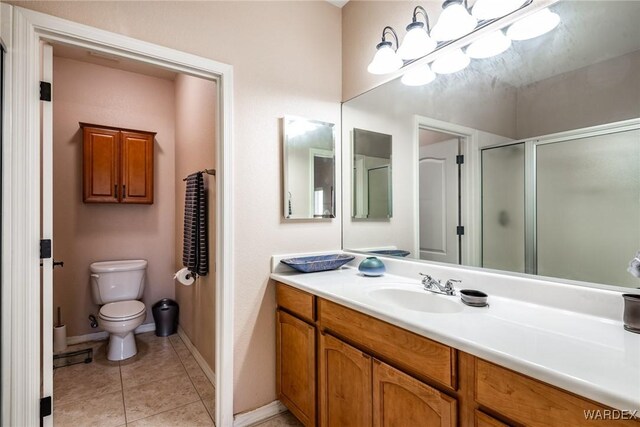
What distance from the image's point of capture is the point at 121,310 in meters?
2.57

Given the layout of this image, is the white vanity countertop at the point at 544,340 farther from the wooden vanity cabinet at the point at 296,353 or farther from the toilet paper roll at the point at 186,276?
the toilet paper roll at the point at 186,276

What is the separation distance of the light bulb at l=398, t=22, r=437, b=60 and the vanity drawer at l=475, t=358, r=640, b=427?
1458 mm

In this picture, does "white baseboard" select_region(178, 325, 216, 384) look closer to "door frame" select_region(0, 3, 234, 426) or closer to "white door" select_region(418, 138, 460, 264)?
"door frame" select_region(0, 3, 234, 426)

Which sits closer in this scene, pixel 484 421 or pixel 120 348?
pixel 484 421

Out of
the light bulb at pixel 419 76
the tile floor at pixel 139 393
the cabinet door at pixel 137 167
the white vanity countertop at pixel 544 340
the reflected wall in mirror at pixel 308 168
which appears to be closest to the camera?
the white vanity countertop at pixel 544 340

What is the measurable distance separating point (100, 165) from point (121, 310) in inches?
53.6

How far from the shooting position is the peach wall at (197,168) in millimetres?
2168

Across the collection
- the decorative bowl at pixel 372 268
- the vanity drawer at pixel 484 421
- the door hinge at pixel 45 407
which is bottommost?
the door hinge at pixel 45 407

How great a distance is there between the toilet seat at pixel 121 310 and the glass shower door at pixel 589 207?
2.82 metres

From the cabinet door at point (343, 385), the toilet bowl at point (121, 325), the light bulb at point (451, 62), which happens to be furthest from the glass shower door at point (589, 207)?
the toilet bowl at point (121, 325)

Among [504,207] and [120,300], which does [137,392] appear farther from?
[504,207]

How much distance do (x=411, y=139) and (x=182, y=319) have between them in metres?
2.70

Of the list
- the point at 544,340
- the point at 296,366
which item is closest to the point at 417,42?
the point at 544,340

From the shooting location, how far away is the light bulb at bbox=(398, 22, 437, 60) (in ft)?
5.02
